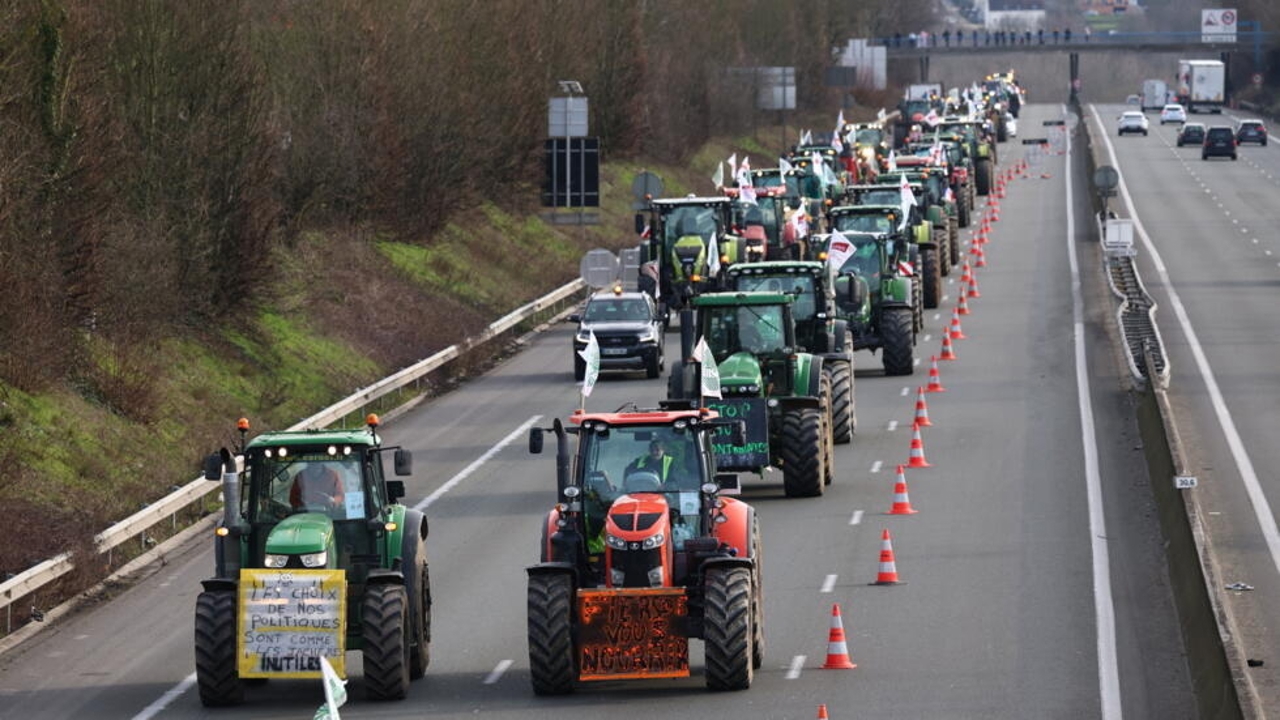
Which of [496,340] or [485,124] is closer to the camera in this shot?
[496,340]

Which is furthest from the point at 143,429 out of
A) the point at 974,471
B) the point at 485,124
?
the point at 485,124

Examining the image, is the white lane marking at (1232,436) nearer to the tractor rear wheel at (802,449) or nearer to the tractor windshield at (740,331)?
the tractor rear wheel at (802,449)

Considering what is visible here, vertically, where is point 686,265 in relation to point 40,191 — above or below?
below

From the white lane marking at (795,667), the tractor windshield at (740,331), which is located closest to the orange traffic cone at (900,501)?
the tractor windshield at (740,331)

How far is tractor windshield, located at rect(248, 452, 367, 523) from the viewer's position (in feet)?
65.4

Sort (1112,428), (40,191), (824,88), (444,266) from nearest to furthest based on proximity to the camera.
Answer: (40,191), (1112,428), (444,266), (824,88)

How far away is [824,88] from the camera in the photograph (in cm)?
13600

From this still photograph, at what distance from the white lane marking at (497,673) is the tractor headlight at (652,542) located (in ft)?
7.05

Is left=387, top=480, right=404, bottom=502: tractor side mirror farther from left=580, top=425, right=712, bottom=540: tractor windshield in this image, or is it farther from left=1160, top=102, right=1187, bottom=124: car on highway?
left=1160, top=102, right=1187, bottom=124: car on highway

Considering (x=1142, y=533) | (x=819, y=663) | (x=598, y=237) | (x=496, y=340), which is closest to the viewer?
(x=819, y=663)

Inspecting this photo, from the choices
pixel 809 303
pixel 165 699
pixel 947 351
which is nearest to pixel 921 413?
pixel 809 303

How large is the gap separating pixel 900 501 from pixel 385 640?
11725 millimetres

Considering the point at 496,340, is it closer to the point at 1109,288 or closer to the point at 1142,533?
the point at 1109,288

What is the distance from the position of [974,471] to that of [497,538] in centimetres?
771
